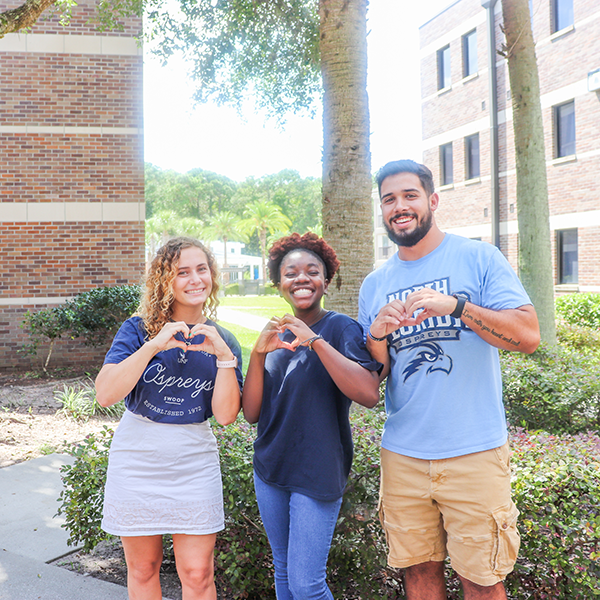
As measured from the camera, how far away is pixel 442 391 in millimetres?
2156

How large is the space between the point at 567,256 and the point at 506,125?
484cm

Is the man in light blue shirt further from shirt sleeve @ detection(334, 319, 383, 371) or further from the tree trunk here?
the tree trunk

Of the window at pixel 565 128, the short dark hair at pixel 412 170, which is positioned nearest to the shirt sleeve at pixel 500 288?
the short dark hair at pixel 412 170

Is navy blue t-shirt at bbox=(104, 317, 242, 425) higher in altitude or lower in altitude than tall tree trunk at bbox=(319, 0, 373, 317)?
lower

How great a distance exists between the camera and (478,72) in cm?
2000

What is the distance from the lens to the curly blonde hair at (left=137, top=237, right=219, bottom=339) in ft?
7.98

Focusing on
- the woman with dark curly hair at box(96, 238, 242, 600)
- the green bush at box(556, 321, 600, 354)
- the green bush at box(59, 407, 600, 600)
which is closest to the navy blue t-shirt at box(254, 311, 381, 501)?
the woman with dark curly hair at box(96, 238, 242, 600)

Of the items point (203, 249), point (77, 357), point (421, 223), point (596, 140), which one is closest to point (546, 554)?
point (421, 223)

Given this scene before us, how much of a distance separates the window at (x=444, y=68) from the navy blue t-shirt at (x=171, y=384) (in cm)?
2234

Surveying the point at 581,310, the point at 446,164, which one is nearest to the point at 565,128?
the point at 446,164

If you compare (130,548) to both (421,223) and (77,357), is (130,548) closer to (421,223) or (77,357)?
(421,223)

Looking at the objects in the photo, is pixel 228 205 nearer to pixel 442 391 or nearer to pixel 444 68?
pixel 444 68

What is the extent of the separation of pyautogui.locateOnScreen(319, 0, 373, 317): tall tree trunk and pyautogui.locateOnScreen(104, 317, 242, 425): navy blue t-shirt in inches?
88.7

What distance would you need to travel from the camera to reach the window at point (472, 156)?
20797 mm
